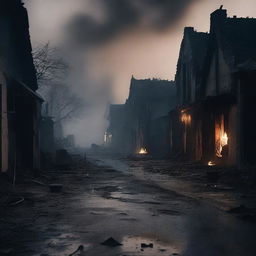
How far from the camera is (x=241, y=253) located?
554cm

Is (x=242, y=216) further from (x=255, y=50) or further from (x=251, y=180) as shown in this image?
(x=255, y=50)

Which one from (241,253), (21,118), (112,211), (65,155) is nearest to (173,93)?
(65,155)

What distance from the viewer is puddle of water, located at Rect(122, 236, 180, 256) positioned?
5602 millimetres

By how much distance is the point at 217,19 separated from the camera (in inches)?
981

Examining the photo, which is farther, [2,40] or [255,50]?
[255,50]

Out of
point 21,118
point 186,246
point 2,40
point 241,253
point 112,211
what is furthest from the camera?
point 21,118

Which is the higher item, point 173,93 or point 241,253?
point 173,93

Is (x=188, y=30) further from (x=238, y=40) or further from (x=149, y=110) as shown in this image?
(x=149, y=110)

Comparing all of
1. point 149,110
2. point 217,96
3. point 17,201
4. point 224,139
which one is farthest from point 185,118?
point 17,201

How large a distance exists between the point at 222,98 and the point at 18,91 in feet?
34.0

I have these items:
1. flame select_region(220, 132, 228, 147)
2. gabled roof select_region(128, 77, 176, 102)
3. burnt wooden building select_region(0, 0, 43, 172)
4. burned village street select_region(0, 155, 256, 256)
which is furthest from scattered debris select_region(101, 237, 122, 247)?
gabled roof select_region(128, 77, 176, 102)

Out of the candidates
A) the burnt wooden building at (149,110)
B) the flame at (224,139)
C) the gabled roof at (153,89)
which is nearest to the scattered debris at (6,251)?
the flame at (224,139)

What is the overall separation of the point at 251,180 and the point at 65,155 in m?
14.9

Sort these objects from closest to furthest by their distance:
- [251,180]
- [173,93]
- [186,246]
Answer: [186,246], [251,180], [173,93]
